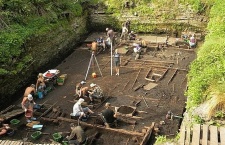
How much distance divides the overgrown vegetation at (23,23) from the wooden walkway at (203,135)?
964 cm

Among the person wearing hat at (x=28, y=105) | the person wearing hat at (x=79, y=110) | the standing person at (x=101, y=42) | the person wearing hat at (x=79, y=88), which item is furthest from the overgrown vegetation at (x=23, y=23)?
the person wearing hat at (x=79, y=110)

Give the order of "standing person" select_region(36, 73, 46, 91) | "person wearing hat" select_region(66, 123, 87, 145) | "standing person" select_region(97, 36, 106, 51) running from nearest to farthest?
"person wearing hat" select_region(66, 123, 87, 145) < "standing person" select_region(36, 73, 46, 91) < "standing person" select_region(97, 36, 106, 51)

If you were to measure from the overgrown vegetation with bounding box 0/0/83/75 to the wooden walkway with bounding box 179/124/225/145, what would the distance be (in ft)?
31.6

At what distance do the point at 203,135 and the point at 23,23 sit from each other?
13.4 m

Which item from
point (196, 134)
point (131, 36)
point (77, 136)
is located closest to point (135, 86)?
point (77, 136)

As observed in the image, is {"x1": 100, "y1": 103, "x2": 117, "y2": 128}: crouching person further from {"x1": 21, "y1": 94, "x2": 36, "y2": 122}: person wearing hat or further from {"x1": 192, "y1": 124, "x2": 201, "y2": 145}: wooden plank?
{"x1": 192, "y1": 124, "x2": 201, "y2": 145}: wooden plank

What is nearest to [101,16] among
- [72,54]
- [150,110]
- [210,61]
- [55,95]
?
[72,54]

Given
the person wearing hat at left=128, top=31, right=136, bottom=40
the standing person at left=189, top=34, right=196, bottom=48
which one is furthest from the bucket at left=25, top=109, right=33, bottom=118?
the standing person at left=189, top=34, right=196, bottom=48

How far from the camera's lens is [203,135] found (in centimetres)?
820

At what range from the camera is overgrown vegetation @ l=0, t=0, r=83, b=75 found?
15383mm

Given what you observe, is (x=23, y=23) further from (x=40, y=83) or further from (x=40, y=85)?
(x=40, y=85)

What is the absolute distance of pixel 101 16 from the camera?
2480 cm

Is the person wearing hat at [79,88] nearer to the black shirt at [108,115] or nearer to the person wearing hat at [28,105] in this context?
the person wearing hat at [28,105]

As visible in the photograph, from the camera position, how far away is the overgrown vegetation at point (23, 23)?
15383 millimetres
